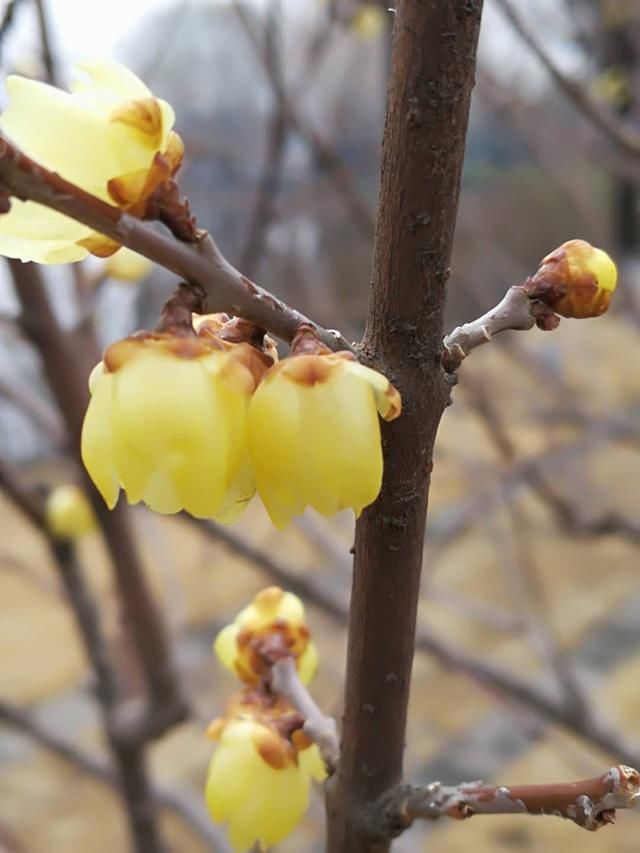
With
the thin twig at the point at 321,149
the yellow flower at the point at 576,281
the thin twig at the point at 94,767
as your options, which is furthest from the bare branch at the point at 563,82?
the thin twig at the point at 94,767

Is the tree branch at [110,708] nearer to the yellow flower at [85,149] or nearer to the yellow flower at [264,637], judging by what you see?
the yellow flower at [264,637]

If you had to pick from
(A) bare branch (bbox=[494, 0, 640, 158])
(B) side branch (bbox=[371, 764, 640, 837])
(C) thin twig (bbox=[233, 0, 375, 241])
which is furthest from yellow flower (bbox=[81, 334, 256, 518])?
(C) thin twig (bbox=[233, 0, 375, 241])

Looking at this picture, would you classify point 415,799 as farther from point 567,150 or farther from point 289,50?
point 289,50

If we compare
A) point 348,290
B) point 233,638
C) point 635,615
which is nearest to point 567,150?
point 348,290

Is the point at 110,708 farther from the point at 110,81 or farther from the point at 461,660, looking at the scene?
the point at 110,81

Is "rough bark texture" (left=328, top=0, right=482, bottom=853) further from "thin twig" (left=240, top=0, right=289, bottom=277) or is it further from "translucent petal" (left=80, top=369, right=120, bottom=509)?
"thin twig" (left=240, top=0, right=289, bottom=277)

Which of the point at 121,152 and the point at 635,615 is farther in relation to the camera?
the point at 635,615
